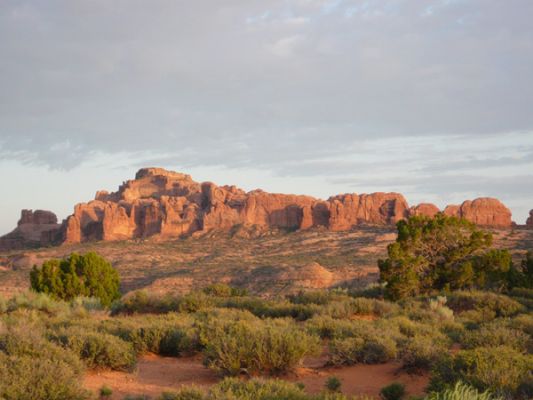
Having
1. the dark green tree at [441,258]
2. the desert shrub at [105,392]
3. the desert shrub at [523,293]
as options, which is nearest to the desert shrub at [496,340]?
the desert shrub at [105,392]

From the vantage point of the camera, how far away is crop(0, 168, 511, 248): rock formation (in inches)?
3917

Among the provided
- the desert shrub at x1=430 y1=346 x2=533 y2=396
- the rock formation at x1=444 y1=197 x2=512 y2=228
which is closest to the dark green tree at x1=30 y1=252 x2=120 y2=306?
the desert shrub at x1=430 y1=346 x2=533 y2=396

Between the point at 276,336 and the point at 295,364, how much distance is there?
21.6 inches

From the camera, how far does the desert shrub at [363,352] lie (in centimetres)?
988

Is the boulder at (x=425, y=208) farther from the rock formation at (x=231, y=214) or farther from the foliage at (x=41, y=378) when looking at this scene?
the foliage at (x=41, y=378)

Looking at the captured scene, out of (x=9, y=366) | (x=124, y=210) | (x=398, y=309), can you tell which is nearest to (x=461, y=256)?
(x=398, y=309)

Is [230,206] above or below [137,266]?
above

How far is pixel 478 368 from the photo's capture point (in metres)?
6.97

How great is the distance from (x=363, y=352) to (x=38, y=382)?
18.7 feet

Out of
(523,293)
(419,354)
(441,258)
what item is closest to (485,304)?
(523,293)

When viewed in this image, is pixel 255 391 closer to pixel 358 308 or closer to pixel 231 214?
pixel 358 308

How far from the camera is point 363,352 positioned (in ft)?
32.9

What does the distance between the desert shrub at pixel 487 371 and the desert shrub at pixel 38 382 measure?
4.50 m

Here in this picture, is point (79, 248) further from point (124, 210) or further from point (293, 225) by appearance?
point (293, 225)
